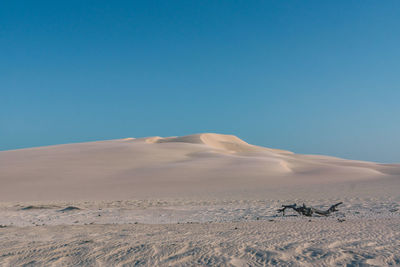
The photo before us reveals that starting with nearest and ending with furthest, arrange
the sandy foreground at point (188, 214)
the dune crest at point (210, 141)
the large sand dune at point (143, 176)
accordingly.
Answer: the sandy foreground at point (188, 214) < the large sand dune at point (143, 176) < the dune crest at point (210, 141)

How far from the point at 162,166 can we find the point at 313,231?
1963cm

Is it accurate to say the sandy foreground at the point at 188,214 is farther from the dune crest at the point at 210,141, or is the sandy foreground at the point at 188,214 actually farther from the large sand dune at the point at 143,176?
the dune crest at the point at 210,141

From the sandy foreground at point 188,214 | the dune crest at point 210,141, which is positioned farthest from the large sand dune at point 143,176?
the dune crest at point 210,141

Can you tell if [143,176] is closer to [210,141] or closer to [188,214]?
[188,214]

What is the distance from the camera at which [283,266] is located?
16.9 feet

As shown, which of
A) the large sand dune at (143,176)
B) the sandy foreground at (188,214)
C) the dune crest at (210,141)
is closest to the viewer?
the sandy foreground at (188,214)

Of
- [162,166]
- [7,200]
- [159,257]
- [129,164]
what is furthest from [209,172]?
[159,257]

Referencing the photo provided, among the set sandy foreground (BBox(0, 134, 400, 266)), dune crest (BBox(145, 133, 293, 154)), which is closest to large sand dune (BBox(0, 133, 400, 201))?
sandy foreground (BBox(0, 134, 400, 266))

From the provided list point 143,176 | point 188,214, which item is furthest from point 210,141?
point 188,214

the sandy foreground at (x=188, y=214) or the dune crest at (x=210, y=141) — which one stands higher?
the dune crest at (x=210, y=141)

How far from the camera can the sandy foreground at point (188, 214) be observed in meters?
5.77

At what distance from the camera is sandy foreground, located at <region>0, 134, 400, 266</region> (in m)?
5.77

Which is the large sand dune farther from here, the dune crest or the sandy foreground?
the dune crest

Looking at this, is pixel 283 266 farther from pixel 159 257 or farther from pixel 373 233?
pixel 373 233
